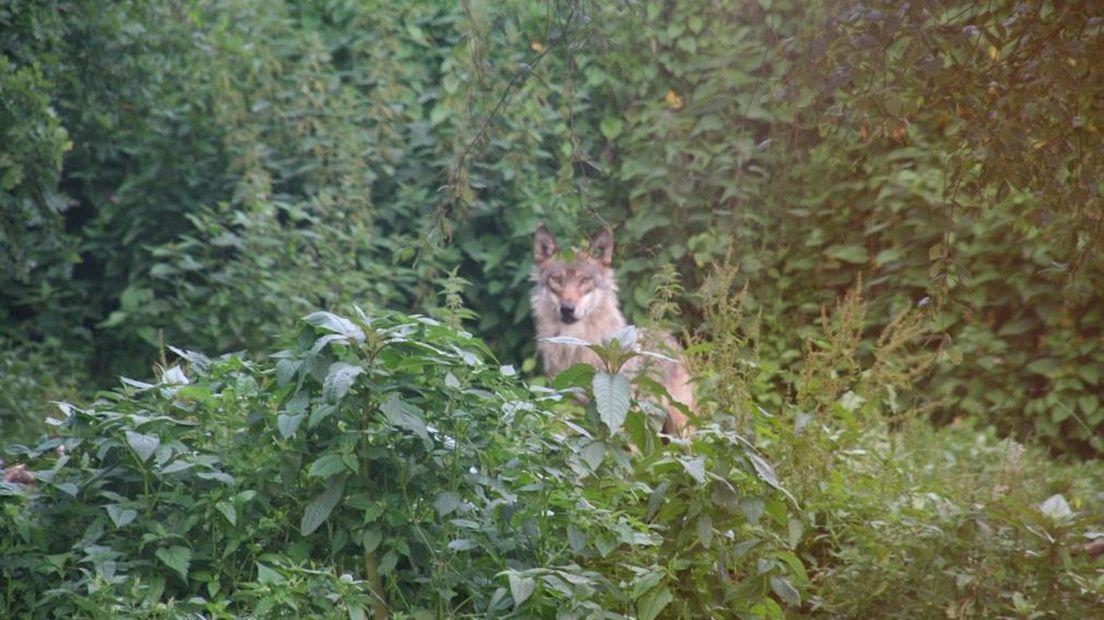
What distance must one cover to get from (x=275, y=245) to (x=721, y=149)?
2.71 m

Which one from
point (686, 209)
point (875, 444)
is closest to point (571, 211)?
point (686, 209)

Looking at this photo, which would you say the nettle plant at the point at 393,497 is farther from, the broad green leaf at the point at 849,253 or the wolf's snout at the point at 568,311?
the broad green leaf at the point at 849,253

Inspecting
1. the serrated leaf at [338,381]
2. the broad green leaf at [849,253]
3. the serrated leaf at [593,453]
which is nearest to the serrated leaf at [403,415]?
the serrated leaf at [338,381]

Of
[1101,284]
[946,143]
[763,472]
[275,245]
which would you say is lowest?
[275,245]

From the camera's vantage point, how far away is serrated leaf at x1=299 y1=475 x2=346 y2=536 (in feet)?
12.3

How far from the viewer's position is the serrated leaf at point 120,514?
3783mm

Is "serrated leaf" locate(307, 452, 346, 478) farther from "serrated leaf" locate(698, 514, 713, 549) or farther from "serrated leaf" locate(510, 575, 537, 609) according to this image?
"serrated leaf" locate(698, 514, 713, 549)

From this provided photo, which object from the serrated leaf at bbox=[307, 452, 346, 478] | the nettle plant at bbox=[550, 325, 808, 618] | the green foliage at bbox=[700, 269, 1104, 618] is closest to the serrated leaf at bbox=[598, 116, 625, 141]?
the green foliage at bbox=[700, 269, 1104, 618]

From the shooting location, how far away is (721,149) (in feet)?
29.7

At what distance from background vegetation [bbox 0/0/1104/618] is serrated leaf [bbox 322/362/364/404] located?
1 cm

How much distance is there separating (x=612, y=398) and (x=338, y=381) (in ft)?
2.27

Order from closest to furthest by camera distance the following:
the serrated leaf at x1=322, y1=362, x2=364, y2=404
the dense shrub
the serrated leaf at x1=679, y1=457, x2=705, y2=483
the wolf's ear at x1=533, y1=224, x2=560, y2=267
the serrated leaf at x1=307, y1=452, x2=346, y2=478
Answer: the serrated leaf at x1=322, y1=362, x2=364, y2=404 < the serrated leaf at x1=307, y1=452, x2=346, y2=478 < the serrated leaf at x1=679, y1=457, x2=705, y2=483 < the dense shrub < the wolf's ear at x1=533, y1=224, x2=560, y2=267

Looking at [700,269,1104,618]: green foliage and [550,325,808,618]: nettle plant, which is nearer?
[550,325,808,618]: nettle plant

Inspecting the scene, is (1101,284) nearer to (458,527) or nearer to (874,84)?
(874,84)
